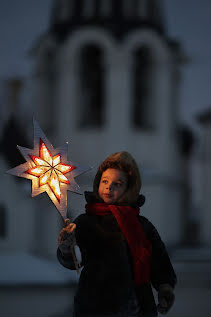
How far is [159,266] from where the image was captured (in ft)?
6.15

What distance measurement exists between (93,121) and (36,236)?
1.84m

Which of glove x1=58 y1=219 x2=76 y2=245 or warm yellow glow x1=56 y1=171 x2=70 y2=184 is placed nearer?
glove x1=58 y1=219 x2=76 y2=245

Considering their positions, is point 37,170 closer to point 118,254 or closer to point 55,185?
point 55,185

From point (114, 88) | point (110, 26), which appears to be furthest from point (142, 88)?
point (110, 26)

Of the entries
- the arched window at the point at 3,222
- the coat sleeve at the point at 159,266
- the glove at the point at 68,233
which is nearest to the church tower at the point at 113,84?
the arched window at the point at 3,222

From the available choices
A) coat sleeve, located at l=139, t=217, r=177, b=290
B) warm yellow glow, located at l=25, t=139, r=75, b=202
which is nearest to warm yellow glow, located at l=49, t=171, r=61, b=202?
warm yellow glow, located at l=25, t=139, r=75, b=202

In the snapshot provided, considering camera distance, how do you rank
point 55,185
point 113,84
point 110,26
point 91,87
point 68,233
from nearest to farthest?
1. point 68,233
2. point 55,185
3. point 113,84
4. point 110,26
5. point 91,87

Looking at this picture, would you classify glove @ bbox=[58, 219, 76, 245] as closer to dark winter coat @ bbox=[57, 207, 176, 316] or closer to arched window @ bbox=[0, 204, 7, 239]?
dark winter coat @ bbox=[57, 207, 176, 316]

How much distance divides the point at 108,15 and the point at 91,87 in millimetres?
929

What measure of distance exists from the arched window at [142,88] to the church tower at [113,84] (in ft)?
0.04

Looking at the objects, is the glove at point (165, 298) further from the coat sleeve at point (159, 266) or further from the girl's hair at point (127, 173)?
the girl's hair at point (127, 173)

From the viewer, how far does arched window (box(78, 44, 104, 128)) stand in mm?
6504

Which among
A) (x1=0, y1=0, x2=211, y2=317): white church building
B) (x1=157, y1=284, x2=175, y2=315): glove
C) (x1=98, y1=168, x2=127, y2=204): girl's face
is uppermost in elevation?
(x1=0, y1=0, x2=211, y2=317): white church building

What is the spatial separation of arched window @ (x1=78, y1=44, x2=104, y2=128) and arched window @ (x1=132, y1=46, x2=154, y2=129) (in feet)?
1.42
